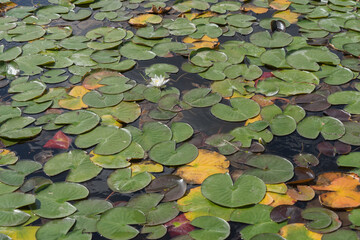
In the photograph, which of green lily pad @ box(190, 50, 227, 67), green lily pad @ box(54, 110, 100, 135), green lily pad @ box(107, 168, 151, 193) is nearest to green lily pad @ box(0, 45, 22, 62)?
green lily pad @ box(54, 110, 100, 135)

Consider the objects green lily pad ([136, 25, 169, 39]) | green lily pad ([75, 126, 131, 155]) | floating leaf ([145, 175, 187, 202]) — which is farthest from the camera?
green lily pad ([136, 25, 169, 39])

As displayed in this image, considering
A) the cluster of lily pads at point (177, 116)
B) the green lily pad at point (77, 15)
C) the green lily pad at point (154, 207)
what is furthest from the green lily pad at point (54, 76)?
the green lily pad at point (154, 207)

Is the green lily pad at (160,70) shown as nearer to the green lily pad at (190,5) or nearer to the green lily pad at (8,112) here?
the green lily pad at (8,112)

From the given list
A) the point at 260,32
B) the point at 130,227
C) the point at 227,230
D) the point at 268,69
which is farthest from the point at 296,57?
the point at 130,227

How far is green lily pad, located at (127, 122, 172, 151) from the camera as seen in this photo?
8.46ft

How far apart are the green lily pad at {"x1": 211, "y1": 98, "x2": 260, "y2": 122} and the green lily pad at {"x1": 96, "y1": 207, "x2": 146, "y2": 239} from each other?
39.0 inches

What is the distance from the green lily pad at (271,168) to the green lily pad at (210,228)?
1.31ft

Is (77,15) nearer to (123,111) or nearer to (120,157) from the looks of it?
(123,111)

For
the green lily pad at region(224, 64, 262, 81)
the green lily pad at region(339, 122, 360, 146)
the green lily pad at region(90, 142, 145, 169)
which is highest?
the green lily pad at region(224, 64, 262, 81)

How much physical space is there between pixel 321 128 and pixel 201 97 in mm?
857

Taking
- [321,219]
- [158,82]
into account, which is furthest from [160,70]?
[321,219]

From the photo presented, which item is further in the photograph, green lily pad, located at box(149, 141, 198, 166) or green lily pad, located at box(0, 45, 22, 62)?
green lily pad, located at box(0, 45, 22, 62)

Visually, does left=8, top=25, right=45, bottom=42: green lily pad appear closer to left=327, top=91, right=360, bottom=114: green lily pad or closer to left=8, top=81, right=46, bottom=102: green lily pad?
left=8, top=81, right=46, bottom=102: green lily pad

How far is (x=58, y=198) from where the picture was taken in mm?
2205
